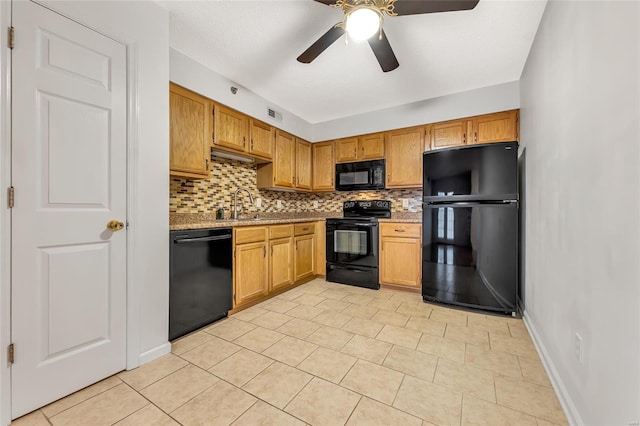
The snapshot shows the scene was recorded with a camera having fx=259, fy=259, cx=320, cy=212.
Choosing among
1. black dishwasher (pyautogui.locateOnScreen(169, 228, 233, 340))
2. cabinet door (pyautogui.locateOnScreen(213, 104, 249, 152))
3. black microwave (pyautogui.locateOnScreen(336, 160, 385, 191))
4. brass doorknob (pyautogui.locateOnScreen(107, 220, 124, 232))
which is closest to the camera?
brass doorknob (pyautogui.locateOnScreen(107, 220, 124, 232))

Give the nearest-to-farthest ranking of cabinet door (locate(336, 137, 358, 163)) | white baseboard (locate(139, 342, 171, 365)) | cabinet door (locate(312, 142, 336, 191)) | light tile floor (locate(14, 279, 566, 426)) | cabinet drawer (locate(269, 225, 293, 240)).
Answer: light tile floor (locate(14, 279, 566, 426)) → white baseboard (locate(139, 342, 171, 365)) → cabinet drawer (locate(269, 225, 293, 240)) → cabinet door (locate(336, 137, 358, 163)) → cabinet door (locate(312, 142, 336, 191))

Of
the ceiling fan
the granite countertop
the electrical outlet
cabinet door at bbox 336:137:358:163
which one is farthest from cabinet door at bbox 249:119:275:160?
the electrical outlet

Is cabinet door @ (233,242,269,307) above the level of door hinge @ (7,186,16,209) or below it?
below

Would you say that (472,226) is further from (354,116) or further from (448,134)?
(354,116)

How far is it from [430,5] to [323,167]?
2836 mm

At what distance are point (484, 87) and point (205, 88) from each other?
124 inches

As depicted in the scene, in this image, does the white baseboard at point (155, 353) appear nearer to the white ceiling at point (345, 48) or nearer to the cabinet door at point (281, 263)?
the cabinet door at point (281, 263)

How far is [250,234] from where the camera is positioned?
9.18ft

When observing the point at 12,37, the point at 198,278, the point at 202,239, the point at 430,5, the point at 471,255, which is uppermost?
the point at 430,5

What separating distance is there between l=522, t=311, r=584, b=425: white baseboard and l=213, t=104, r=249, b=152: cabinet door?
3210 millimetres

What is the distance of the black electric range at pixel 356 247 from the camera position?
3.46 m

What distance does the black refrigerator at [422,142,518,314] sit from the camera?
250 centimetres

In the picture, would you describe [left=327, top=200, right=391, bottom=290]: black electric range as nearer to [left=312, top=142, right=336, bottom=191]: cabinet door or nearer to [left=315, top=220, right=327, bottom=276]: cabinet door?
[left=315, top=220, right=327, bottom=276]: cabinet door

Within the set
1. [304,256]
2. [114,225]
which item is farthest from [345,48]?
[304,256]
